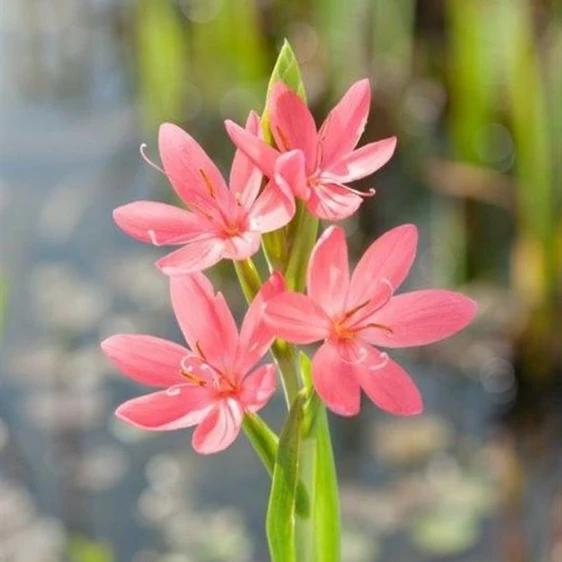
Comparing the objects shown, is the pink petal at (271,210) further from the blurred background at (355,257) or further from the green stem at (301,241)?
the blurred background at (355,257)

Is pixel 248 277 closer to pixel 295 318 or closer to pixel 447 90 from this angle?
pixel 295 318

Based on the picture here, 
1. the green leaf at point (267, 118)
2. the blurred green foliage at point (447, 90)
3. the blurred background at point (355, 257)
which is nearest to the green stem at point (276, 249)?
the green leaf at point (267, 118)

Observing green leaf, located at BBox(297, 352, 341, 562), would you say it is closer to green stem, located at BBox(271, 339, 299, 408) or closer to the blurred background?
green stem, located at BBox(271, 339, 299, 408)

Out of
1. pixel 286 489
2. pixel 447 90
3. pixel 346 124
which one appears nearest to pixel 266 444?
pixel 286 489

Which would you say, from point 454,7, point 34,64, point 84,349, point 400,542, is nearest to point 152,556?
point 400,542

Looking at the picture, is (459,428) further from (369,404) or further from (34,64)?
(34,64)
